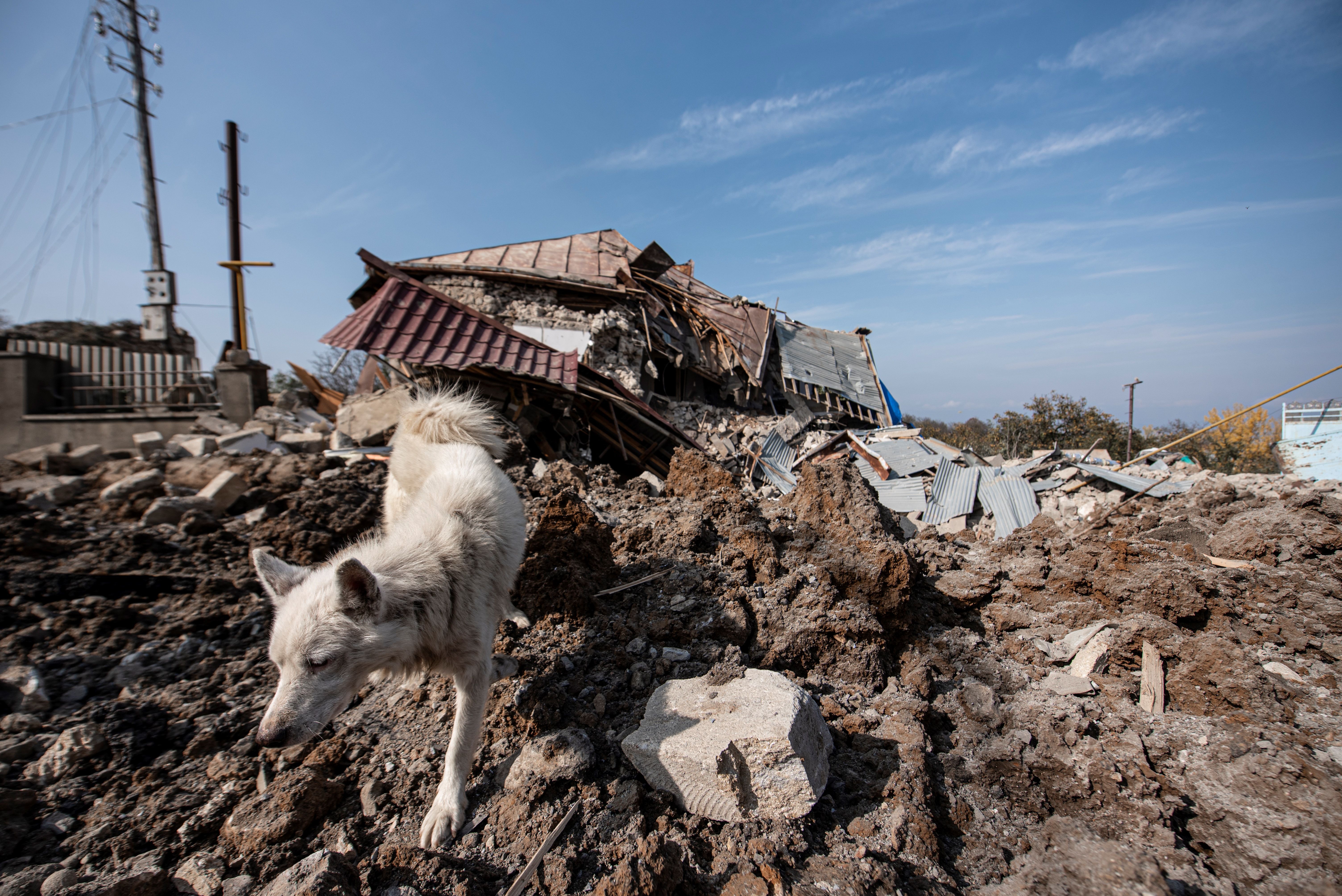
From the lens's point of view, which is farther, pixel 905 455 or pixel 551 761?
pixel 905 455

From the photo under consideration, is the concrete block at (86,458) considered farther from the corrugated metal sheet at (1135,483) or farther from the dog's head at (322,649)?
→ the corrugated metal sheet at (1135,483)

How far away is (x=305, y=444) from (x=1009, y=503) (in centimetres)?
1167

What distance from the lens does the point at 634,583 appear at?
436cm

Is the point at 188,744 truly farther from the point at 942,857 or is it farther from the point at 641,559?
the point at 942,857

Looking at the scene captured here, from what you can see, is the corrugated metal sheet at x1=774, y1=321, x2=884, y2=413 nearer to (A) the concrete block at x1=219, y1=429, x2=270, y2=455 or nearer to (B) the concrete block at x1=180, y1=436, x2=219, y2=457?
(A) the concrete block at x1=219, y1=429, x2=270, y2=455

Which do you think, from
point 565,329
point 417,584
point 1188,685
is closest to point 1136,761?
point 1188,685

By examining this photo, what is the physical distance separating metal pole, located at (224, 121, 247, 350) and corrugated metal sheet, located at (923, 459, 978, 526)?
17051mm

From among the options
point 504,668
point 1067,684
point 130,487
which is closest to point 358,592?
point 504,668

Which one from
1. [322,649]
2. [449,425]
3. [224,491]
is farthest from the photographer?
[224,491]

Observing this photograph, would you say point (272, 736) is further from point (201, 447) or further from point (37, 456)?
point (37, 456)

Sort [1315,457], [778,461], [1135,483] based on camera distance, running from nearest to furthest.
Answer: [1135,483], [778,461], [1315,457]

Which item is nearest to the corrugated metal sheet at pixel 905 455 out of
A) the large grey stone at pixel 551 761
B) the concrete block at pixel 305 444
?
the large grey stone at pixel 551 761

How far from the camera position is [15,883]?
219 cm

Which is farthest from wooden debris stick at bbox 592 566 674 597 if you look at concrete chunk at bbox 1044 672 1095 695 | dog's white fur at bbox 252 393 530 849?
concrete chunk at bbox 1044 672 1095 695
